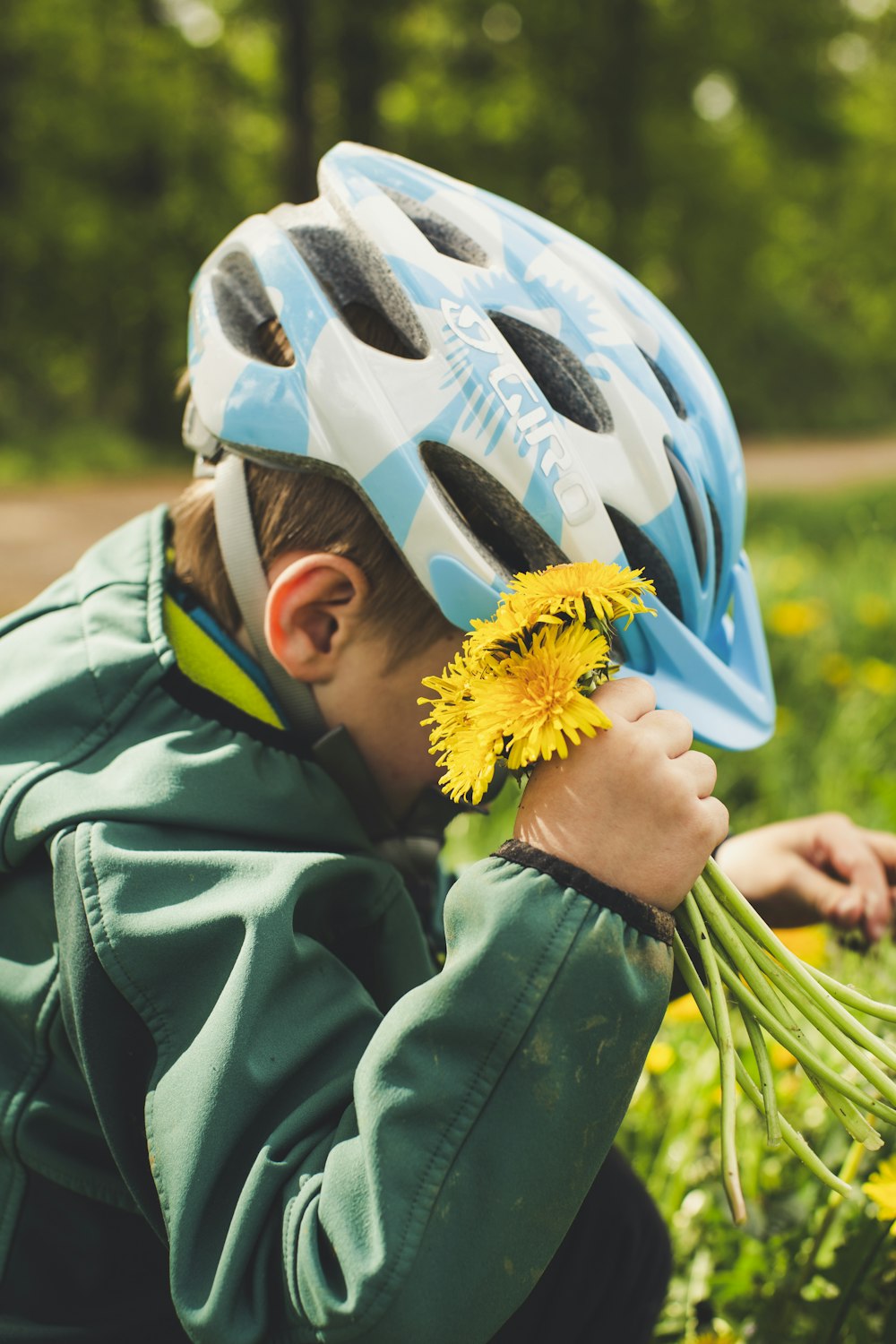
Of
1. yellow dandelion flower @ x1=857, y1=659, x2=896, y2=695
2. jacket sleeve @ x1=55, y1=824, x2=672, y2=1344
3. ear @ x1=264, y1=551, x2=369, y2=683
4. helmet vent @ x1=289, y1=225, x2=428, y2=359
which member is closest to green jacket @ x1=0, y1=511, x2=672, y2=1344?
jacket sleeve @ x1=55, y1=824, x2=672, y2=1344

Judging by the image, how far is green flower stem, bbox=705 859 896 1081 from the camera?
3.78ft

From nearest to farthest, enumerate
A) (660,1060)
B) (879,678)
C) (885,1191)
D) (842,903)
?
(885,1191)
(842,903)
(660,1060)
(879,678)

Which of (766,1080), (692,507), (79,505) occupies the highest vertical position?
(692,507)

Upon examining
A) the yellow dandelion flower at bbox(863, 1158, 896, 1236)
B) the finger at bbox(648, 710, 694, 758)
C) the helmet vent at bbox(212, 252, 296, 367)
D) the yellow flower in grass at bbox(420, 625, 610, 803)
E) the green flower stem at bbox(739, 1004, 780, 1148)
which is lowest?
the yellow dandelion flower at bbox(863, 1158, 896, 1236)

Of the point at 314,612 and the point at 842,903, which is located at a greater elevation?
the point at 314,612

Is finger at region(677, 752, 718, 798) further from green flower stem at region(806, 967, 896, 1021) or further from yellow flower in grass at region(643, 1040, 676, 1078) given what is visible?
yellow flower in grass at region(643, 1040, 676, 1078)

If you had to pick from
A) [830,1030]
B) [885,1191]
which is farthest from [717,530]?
[885,1191]

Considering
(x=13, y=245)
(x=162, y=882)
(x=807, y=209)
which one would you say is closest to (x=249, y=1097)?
(x=162, y=882)

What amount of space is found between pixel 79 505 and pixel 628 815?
9932 millimetres

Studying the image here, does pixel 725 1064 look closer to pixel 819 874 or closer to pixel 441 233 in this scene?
pixel 819 874

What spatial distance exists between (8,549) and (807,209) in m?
16.9

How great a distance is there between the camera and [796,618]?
4031mm

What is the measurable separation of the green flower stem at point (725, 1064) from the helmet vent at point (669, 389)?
30.4 inches

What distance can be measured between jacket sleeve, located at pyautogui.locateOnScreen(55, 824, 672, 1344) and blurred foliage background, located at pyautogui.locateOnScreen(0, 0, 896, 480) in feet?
36.3
